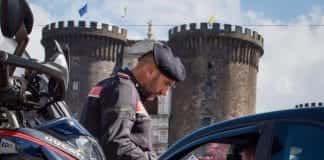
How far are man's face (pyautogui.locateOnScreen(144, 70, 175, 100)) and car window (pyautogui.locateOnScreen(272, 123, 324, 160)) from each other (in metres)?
1.64

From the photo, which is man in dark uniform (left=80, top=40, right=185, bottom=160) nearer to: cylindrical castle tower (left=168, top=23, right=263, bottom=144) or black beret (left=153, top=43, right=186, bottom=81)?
black beret (left=153, top=43, right=186, bottom=81)

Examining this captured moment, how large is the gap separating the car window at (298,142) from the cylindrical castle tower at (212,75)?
44025 millimetres

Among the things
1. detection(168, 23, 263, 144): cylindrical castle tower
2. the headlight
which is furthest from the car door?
detection(168, 23, 263, 144): cylindrical castle tower

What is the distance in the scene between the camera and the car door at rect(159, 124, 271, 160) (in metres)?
3.45

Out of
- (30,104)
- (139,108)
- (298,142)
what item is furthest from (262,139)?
(139,108)

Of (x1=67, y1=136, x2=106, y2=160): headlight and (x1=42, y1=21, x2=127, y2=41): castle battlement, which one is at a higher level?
(x1=42, y1=21, x2=127, y2=41): castle battlement

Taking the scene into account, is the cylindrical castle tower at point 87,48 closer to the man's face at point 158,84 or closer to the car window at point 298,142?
the man's face at point 158,84

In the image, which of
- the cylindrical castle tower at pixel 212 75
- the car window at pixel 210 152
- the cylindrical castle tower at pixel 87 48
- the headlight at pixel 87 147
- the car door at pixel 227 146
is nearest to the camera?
the car door at pixel 227 146

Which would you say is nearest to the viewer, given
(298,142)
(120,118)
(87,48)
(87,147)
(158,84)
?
(298,142)

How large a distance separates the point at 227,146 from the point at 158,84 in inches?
55.5

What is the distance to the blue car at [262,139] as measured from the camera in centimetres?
320

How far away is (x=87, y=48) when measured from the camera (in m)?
50.9

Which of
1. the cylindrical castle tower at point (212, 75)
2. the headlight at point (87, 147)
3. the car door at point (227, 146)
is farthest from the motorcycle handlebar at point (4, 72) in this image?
A: the cylindrical castle tower at point (212, 75)

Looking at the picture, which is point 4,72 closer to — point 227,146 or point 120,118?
point 120,118
